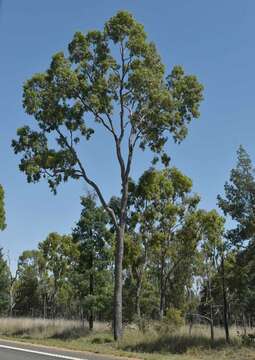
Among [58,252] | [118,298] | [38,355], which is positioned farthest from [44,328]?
[58,252]

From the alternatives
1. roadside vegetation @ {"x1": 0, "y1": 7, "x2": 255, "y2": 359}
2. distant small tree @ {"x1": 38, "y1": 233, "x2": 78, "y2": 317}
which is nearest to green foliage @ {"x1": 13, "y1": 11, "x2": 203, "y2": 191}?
roadside vegetation @ {"x1": 0, "y1": 7, "x2": 255, "y2": 359}

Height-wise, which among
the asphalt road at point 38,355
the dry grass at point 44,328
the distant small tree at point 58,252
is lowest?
the asphalt road at point 38,355

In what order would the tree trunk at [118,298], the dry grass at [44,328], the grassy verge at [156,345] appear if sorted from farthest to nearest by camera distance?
the dry grass at [44,328] < the tree trunk at [118,298] < the grassy verge at [156,345]

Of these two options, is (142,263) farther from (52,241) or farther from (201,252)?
(52,241)

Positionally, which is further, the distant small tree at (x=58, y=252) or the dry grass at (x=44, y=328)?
the distant small tree at (x=58, y=252)

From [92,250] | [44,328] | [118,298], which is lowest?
[44,328]

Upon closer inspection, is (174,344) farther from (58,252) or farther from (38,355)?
(58,252)

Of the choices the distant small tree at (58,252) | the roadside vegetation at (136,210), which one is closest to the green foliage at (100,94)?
the roadside vegetation at (136,210)

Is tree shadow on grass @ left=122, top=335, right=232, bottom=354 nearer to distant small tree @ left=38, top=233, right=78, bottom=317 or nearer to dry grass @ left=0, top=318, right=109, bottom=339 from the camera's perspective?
dry grass @ left=0, top=318, right=109, bottom=339

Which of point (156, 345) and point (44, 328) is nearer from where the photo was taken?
point (156, 345)

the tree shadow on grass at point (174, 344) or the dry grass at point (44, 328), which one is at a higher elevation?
the dry grass at point (44, 328)

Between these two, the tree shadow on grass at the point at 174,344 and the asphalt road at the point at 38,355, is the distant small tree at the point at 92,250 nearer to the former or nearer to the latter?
the tree shadow on grass at the point at 174,344

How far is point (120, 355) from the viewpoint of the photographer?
14.4m

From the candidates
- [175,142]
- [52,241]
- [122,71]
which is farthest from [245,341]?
[52,241]
